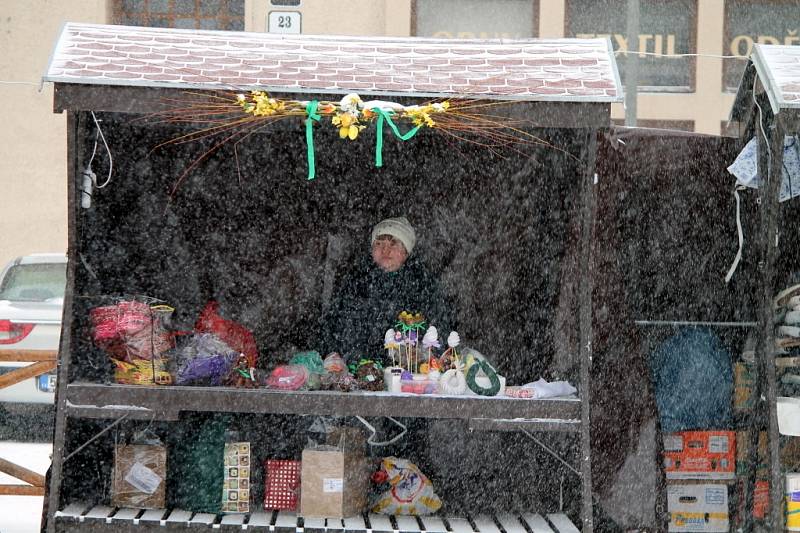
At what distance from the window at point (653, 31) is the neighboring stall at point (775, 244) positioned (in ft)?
24.3

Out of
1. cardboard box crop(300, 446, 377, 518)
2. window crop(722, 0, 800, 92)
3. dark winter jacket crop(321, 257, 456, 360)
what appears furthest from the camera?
window crop(722, 0, 800, 92)

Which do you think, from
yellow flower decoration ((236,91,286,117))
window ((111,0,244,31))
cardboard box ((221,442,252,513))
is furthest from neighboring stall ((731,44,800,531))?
window ((111,0,244,31))

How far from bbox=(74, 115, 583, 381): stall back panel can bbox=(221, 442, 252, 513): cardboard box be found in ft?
3.22

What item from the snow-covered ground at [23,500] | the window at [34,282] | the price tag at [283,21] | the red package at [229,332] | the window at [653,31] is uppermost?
the window at [653,31]

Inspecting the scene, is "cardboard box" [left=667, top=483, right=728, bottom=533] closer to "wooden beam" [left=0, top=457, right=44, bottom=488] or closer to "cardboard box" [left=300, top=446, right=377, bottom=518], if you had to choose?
"cardboard box" [left=300, top=446, right=377, bottom=518]

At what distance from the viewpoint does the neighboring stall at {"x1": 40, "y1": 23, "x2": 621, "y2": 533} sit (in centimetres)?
499

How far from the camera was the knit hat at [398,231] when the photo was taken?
6.05 meters

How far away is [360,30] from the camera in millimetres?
13633

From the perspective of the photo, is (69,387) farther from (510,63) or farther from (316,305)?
(510,63)

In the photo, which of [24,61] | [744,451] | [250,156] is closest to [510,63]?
[250,156]

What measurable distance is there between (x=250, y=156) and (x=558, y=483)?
8.85ft

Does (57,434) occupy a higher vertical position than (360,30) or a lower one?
lower

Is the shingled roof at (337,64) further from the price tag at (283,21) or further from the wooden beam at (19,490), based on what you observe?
the price tag at (283,21)

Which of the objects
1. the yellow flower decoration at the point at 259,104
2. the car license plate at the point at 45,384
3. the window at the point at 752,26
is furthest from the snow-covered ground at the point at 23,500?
the window at the point at 752,26
